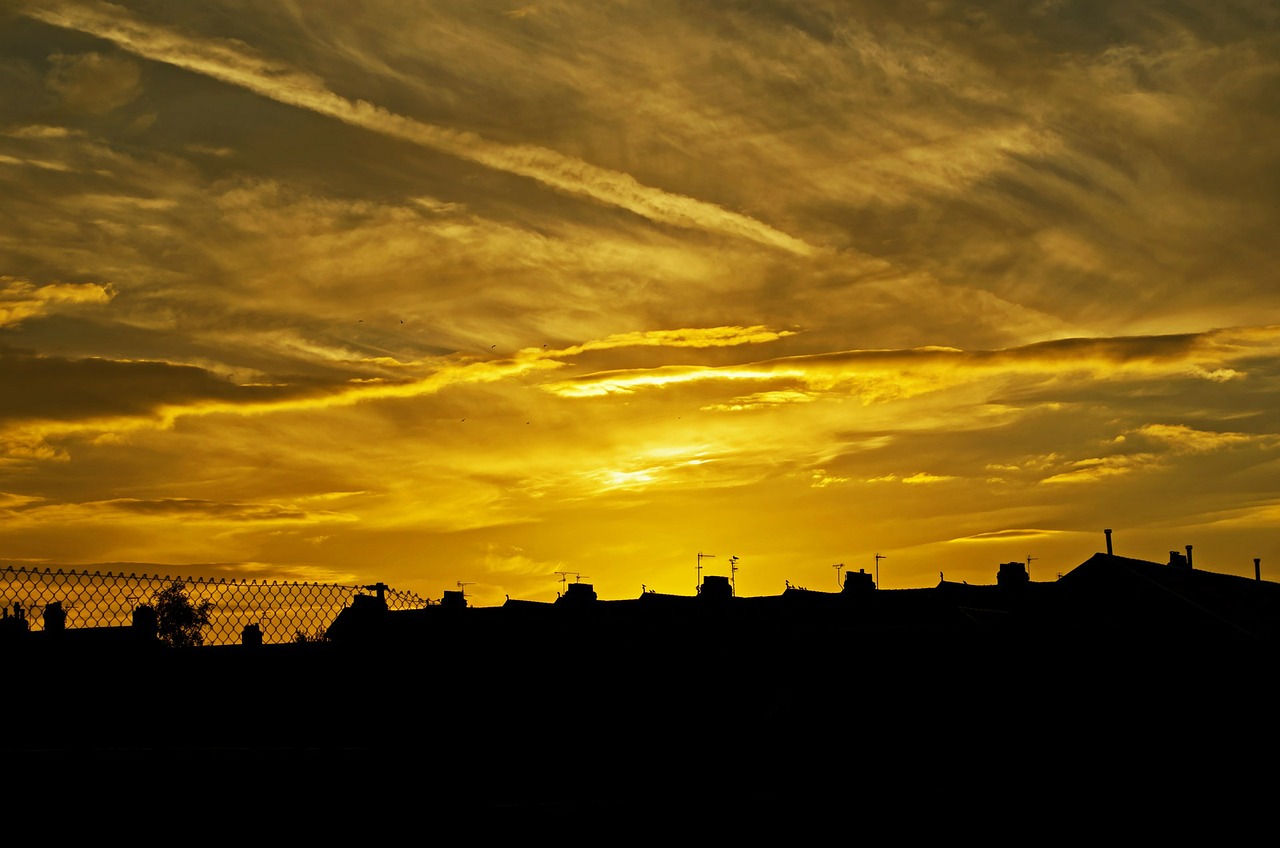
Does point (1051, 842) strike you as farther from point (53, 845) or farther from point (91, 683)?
point (91, 683)

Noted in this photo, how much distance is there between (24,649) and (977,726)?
50.4 ft

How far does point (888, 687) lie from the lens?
74.7 ft

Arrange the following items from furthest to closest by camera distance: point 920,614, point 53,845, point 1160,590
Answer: point 920,614 → point 1160,590 → point 53,845

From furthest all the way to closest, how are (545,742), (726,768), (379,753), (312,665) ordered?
1. (545,742)
2. (312,665)
3. (726,768)
4. (379,753)

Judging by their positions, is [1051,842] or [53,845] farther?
[1051,842]

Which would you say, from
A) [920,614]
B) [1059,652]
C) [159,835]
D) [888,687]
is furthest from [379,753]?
[920,614]

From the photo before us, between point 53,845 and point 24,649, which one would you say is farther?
point 24,649

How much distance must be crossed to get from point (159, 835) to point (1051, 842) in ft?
27.2

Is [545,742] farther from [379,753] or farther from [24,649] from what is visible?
[379,753]

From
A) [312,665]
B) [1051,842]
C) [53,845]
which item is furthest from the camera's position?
[312,665]

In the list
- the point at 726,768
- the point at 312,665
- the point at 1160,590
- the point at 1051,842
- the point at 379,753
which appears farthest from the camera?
the point at 1160,590

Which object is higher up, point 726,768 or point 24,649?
point 24,649

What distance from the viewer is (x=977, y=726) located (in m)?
19.8

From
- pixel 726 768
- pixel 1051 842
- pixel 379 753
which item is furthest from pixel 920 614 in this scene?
pixel 379 753
